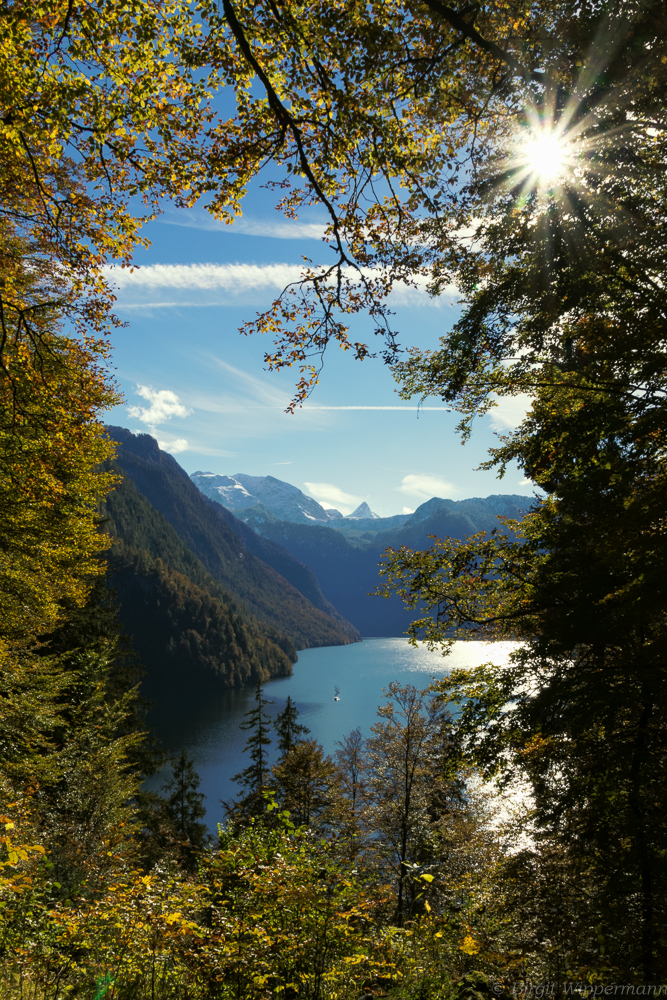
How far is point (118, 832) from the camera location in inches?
488

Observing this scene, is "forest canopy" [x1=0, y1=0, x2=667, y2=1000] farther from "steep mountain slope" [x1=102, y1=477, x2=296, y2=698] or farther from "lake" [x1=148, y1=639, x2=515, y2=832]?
"steep mountain slope" [x1=102, y1=477, x2=296, y2=698]

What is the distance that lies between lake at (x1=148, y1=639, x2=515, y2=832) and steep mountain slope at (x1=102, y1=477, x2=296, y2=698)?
5.09 m

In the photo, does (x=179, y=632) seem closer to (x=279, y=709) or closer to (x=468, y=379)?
(x=279, y=709)

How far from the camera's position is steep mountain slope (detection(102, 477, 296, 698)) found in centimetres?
10100

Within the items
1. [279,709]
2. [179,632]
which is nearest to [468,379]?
[279,709]

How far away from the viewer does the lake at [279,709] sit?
51.0m

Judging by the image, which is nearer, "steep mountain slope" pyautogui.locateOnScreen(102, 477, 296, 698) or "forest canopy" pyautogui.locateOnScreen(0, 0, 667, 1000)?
"forest canopy" pyautogui.locateOnScreen(0, 0, 667, 1000)

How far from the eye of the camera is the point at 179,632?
352 ft

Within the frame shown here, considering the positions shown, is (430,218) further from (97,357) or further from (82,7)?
(97,357)

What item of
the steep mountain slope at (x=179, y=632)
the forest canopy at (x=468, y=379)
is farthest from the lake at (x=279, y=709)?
the forest canopy at (x=468, y=379)

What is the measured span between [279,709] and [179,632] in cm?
4168

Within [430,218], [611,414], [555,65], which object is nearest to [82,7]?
[430,218]

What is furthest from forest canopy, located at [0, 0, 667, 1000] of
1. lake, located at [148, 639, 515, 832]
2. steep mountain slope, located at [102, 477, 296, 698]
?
steep mountain slope, located at [102, 477, 296, 698]

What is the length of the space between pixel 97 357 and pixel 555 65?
7.15 m
